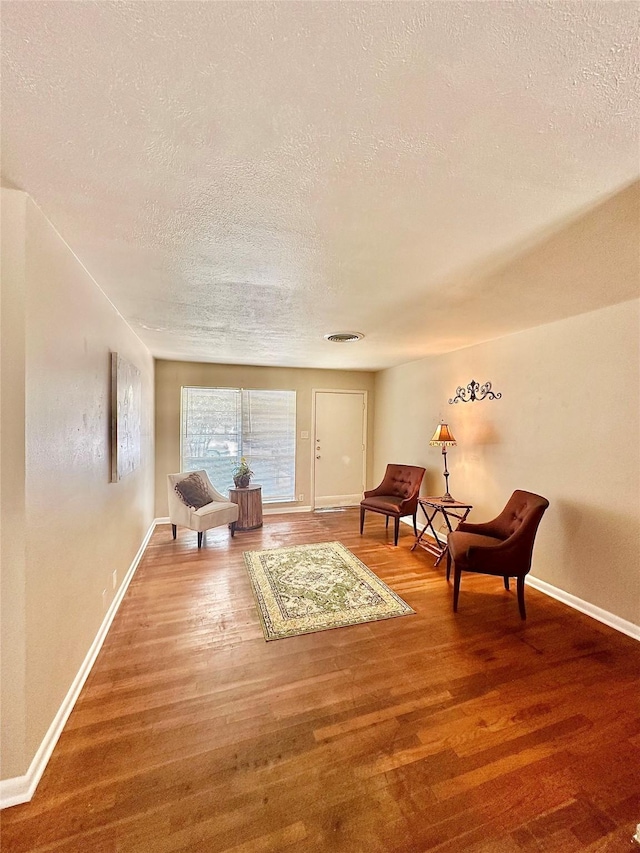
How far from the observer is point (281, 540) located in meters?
4.20

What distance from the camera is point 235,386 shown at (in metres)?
5.19

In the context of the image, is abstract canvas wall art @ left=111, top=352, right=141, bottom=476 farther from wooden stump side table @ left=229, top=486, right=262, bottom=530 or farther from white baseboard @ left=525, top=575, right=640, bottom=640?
white baseboard @ left=525, top=575, right=640, bottom=640

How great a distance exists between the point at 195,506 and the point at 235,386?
199 cm

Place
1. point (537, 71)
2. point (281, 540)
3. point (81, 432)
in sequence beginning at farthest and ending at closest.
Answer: point (281, 540) → point (81, 432) → point (537, 71)

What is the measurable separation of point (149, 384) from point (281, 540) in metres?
2.63

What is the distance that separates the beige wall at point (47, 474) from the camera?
1.28m

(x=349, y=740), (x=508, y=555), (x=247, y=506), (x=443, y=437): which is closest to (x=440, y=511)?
(x=443, y=437)

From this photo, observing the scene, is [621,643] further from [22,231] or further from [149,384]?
[149,384]

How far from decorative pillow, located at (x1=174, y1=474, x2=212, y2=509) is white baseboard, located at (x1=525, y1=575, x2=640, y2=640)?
3615 mm

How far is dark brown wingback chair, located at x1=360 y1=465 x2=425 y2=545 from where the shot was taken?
4.11m

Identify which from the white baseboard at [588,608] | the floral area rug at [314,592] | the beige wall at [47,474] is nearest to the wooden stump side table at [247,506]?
the floral area rug at [314,592]

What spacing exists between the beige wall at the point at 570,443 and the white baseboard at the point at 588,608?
36mm

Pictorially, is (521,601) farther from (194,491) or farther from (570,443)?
(194,491)

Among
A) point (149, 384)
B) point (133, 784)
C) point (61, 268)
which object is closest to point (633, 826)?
point (133, 784)
